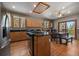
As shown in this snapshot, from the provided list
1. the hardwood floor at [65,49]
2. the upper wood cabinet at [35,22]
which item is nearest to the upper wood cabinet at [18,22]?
the upper wood cabinet at [35,22]

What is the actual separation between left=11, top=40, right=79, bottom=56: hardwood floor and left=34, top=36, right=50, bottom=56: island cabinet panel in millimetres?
105

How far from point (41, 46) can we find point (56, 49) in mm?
319

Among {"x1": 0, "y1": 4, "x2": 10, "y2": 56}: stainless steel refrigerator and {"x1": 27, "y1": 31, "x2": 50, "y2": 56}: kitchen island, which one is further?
{"x1": 27, "y1": 31, "x2": 50, "y2": 56}: kitchen island

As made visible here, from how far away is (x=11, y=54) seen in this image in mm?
2295

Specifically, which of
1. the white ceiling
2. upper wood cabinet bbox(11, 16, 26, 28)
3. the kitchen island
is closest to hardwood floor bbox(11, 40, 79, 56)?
the kitchen island

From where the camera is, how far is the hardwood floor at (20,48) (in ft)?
7.41

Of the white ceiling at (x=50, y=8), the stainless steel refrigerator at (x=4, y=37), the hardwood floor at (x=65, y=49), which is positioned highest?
the white ceiling at (x=50, y=8)

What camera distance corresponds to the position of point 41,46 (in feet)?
7.84

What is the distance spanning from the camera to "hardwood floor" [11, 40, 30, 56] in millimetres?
2258

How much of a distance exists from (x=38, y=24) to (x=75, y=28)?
758mm

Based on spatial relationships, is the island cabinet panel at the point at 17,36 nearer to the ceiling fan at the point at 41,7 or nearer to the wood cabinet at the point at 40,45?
the wood cabinet at the point at 40,45

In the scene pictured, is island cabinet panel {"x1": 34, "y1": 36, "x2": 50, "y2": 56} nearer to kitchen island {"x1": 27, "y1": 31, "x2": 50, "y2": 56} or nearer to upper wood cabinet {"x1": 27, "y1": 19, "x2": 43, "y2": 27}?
kitchen island {"x1": 27, "y1": 31, "x2": 50, "y2": 56}

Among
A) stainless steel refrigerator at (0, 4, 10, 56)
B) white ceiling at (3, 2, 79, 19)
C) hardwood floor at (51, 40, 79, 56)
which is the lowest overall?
hardwood floor at (51, 40, 79, 56)

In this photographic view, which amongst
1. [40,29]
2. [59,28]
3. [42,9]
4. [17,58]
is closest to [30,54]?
[17,58]
